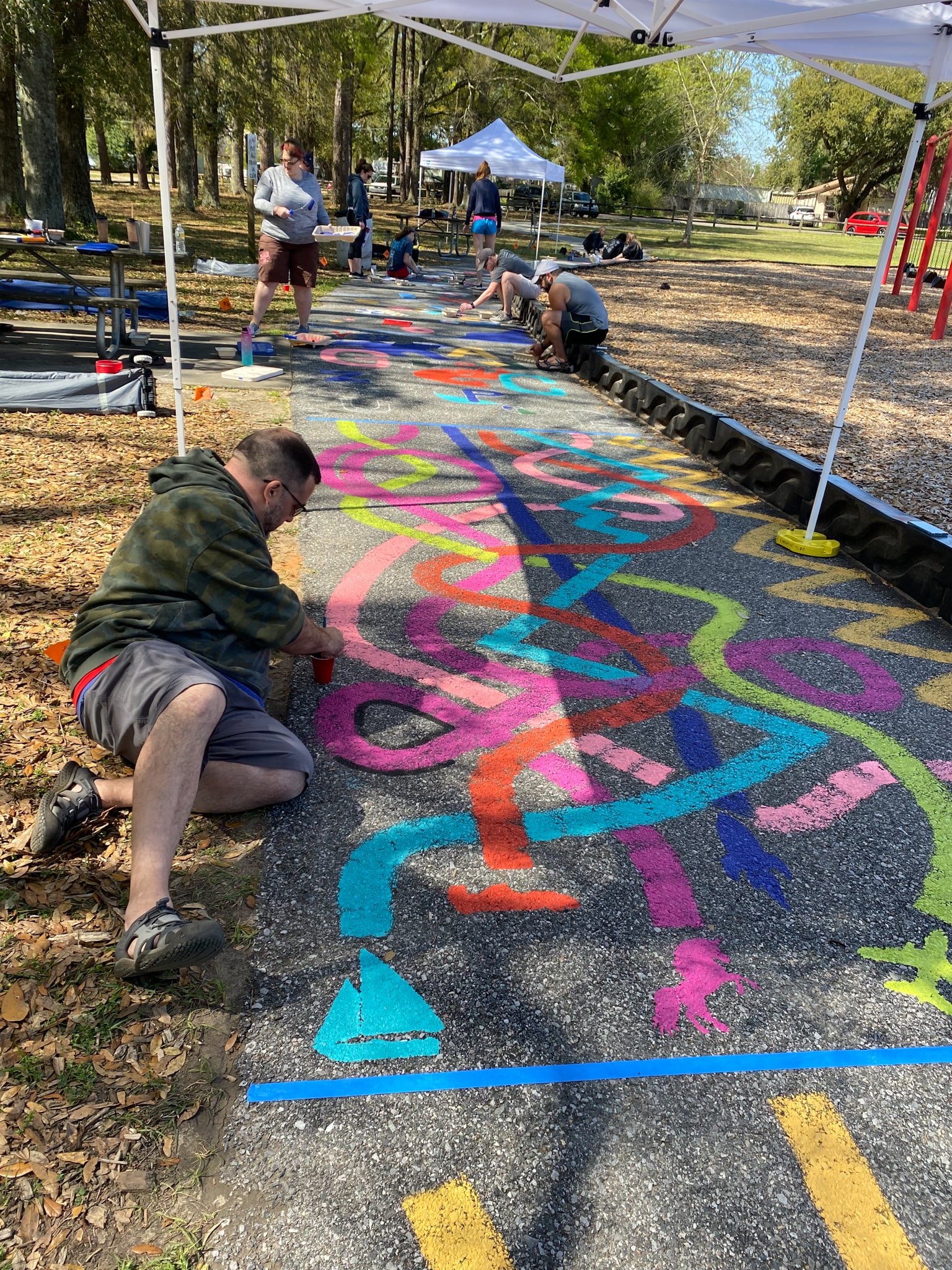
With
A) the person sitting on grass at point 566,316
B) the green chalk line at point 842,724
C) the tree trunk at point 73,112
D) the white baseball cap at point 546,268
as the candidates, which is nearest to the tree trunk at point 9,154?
Result: the tree trunk at point 73,112

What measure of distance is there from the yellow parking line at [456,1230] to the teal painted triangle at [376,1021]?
318 millimetres

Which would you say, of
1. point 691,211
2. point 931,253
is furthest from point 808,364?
point 691,211

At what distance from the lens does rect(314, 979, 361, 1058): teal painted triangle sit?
1.99 m

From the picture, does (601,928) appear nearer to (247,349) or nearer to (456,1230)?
(456,1230)

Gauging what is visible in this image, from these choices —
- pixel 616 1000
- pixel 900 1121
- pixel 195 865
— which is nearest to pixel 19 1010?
pixel 195 865

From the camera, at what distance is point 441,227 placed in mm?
28672

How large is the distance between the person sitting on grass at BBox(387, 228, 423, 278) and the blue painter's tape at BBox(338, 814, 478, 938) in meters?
15.6

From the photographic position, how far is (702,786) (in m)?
3.02

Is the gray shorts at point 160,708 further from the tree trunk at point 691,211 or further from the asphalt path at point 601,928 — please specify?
the tree trunk at point 691,211

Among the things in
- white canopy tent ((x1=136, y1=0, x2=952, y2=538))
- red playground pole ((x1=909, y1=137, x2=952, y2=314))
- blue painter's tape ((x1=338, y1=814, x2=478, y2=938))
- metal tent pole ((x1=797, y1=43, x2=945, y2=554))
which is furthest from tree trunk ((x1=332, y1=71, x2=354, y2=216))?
blue painter's tape ((x1=338, y1=814, x2=478, y2=938))

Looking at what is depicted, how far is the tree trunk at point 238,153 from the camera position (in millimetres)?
24114

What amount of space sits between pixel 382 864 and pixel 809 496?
428 centimetres

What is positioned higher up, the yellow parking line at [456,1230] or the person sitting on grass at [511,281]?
the person sitting on grass at [511,281]

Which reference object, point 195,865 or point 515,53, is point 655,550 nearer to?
point 195,865
